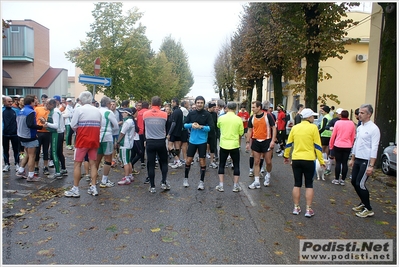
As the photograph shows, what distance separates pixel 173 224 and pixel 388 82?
28.8ft

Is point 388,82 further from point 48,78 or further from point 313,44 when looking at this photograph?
point 48,78

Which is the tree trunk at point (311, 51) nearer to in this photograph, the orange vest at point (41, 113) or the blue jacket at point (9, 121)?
the orange vest at point (41, 113)

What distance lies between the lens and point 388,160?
10320 millimetres

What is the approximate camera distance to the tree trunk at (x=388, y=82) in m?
10.6

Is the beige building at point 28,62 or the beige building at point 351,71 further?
the beige building at point 351,71

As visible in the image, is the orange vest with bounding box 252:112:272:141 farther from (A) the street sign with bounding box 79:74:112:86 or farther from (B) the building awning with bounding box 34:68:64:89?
(B) the building awning with bounding box 34:68:64:89

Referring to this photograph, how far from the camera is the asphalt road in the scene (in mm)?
4359

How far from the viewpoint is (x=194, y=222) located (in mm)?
5617

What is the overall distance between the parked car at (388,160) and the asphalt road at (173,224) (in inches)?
87.0

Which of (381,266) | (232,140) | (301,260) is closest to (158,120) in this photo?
(232,140)

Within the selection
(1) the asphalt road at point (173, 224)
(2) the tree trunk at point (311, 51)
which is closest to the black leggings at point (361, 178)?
(1) the asphalt road at point (173, 224)

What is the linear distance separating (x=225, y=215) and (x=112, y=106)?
16.8ft

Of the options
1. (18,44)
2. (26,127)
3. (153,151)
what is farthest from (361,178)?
(18,44)

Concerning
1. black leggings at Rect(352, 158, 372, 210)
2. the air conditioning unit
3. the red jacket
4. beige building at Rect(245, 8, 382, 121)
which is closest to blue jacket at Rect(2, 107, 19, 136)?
black leggings at Rect(352, 158, 372, 210)
